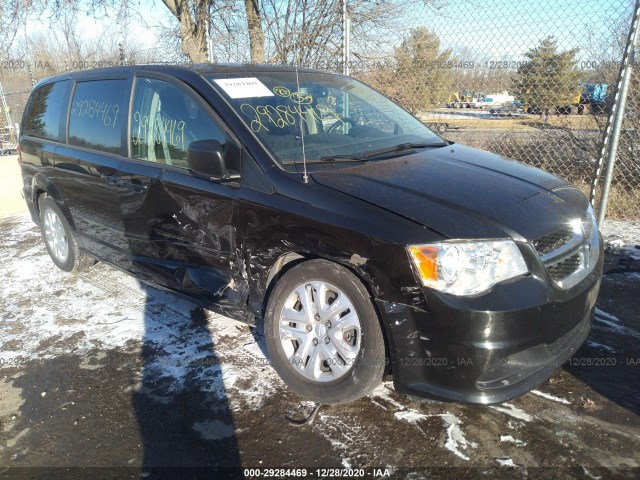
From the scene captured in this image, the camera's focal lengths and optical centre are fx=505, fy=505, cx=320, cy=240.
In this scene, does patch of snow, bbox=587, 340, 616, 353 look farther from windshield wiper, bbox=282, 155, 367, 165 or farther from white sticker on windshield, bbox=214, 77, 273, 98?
white sticker on windshield, bbox=214, 77, 273, 98

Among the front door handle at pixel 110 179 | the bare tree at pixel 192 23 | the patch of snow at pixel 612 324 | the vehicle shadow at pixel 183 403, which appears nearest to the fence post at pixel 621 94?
the patch of snow at pixel 612 324

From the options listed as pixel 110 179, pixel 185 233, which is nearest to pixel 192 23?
pixel 110 179

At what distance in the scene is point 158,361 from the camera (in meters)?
3.36

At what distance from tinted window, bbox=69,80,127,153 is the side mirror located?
47.5 inches

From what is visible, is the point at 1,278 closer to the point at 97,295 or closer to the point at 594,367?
the point at 97,295

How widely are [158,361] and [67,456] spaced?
2.97ft

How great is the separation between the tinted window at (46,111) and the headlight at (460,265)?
12.6 feet

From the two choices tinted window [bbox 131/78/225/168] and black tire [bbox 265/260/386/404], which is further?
tinted window [bbox 131/78/225/168]

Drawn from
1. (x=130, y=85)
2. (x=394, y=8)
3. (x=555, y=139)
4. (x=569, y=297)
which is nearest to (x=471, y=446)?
(x=569, y=297)

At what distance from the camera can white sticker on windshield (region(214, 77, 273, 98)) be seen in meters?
3.28

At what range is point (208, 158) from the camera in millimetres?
2914

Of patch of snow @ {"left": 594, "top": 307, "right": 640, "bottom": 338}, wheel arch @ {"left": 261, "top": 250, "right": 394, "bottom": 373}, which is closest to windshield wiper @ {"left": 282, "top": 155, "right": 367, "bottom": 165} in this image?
wheel arch @ {"left": 261, "top": 250, "right": 394, "bottom": 373}

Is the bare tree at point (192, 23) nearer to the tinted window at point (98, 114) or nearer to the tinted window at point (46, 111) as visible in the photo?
the tinted window at point (46, 111)

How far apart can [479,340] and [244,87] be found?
2.20 meters
